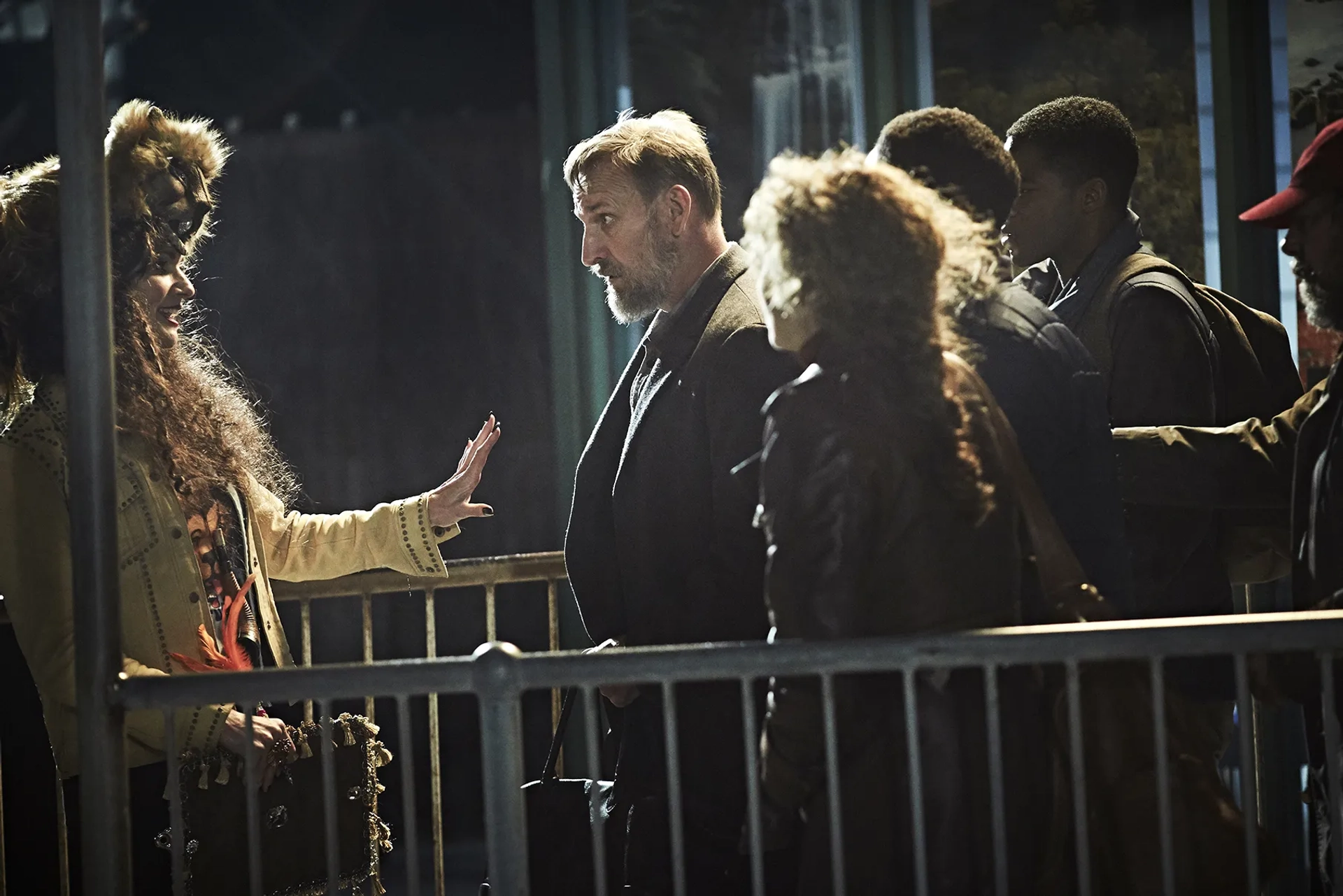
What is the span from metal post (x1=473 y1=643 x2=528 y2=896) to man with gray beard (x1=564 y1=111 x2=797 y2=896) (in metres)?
0.52

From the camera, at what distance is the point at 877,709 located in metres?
2.30

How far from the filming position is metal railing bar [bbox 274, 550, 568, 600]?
3596mm

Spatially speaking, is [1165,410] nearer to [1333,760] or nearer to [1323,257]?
[1323,257]

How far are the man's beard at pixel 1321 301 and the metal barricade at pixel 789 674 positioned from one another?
76 cm

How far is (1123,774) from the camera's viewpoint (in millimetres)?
2307

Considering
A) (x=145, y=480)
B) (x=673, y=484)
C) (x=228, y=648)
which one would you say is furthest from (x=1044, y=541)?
(x=145, y=480)

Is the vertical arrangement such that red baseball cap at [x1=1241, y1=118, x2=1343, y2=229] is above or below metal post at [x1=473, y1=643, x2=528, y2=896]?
above

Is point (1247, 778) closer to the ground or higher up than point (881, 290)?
closer to the ground

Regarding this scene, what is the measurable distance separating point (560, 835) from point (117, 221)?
154cm

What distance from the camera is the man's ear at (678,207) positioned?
2.99 m

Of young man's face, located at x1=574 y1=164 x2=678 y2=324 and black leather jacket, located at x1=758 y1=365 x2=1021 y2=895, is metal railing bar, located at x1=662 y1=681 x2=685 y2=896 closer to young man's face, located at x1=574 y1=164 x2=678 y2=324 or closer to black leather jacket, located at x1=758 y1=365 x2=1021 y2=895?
black leather jacket, located at x1=758 y1=365 x2=1021 y2=895

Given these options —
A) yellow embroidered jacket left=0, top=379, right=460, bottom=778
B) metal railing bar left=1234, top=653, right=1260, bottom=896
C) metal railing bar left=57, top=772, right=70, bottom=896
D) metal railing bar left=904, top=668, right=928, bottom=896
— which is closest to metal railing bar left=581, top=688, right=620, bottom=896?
metal railing bar left=904, top=668, right=928, bottom=896

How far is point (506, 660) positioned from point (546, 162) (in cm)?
293

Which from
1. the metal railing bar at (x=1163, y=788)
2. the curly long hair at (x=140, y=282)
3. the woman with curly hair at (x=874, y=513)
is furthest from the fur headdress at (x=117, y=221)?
the metal railing bar at (x=1163, y=788)
